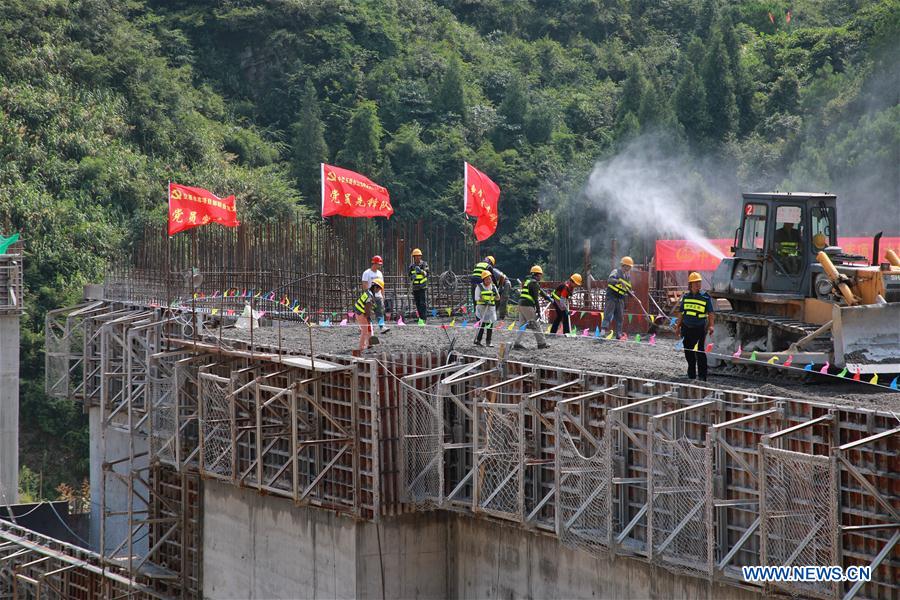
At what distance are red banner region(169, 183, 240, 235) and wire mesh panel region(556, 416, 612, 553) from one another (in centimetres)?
1769

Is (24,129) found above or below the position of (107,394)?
above

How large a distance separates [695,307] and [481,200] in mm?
13992

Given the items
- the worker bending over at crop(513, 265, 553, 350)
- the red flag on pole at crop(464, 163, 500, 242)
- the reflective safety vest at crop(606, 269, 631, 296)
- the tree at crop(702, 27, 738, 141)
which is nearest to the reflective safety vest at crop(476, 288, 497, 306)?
the worker bending over at crop(513, 265, 553, 350)

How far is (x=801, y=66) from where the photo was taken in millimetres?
76438

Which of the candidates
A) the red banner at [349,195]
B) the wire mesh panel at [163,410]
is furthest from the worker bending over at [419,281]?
the wire mesh panel at [163,410]

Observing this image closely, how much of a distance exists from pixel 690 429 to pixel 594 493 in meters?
1.72

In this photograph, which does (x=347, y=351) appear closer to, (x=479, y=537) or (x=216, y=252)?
(x=479, y=537)

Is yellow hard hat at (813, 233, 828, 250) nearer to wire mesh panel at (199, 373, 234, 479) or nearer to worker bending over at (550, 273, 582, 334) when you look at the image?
worker bending over at (550, 273, 582, 334)

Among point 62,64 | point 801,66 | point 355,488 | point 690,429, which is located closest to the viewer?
point 690,429

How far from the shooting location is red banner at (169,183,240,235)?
3691 cm

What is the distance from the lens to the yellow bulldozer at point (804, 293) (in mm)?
23062

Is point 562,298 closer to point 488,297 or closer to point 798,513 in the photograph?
point 488,297

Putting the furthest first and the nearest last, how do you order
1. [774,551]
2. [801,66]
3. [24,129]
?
[801,66]
[24,129]
[774,551]

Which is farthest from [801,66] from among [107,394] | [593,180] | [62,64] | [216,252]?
[107,394]
